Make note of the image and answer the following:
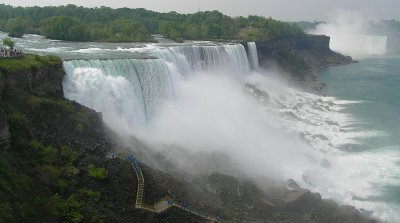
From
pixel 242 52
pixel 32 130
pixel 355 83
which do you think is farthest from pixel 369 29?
pixel 32 130

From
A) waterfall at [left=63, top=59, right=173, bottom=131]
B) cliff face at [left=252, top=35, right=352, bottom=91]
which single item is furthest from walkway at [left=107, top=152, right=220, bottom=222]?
cliff face at [left=252, top=35, right=352, bottom=91]

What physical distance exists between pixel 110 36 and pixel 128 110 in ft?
88.5

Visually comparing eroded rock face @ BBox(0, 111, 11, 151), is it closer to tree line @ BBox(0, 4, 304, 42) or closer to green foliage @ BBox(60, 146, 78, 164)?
green foliage @ BBox(60, 146, 78, 164)

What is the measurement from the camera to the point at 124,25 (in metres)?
59.3

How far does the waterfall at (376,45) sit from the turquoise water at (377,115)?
1115 inches

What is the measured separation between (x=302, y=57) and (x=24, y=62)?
190 ft

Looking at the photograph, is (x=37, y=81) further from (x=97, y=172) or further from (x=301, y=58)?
(x=301, y=58)

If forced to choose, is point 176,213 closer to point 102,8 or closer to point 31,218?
point 31,218

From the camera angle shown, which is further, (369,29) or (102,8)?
(369,29)

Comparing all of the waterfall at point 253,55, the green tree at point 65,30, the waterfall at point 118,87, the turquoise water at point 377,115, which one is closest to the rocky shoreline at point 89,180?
the waterfall at point 118,87

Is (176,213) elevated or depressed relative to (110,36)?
depressed

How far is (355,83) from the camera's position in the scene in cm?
5956

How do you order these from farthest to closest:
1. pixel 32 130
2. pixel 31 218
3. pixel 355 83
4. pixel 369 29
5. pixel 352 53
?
pixel 369 29
pixel 352 53
pixel 355 83
pixel 32 130
pixel 31 218

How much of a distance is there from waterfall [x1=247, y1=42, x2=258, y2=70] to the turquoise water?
9236 mm
